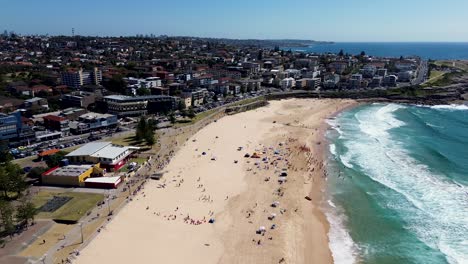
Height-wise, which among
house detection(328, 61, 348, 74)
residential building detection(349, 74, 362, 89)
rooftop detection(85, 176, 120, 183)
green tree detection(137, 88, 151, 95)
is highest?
house detection(328, 61, 348, 74)

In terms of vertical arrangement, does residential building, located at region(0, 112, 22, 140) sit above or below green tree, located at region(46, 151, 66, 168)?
above

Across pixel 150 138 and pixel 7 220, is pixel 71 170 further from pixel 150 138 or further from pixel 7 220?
pixel 150 138

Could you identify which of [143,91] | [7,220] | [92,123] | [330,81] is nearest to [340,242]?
[7,220]

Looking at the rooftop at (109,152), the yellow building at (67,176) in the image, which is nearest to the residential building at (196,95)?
the rooftop at (109,152)

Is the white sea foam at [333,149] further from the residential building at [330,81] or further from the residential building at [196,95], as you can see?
the residential building at [330,81]

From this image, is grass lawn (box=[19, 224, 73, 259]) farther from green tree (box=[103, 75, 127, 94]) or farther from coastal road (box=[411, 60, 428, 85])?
coastal road (box=[411, 60, 428, 85])

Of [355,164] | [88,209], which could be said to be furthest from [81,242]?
[355,164]

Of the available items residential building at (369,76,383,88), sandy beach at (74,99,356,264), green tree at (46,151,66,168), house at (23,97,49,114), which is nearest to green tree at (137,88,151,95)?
house at (23,97,49,114)
